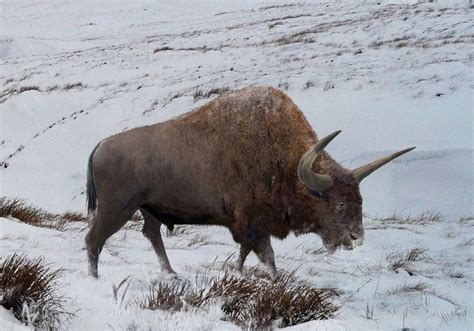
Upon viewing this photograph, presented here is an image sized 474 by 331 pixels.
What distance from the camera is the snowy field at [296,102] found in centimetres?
475

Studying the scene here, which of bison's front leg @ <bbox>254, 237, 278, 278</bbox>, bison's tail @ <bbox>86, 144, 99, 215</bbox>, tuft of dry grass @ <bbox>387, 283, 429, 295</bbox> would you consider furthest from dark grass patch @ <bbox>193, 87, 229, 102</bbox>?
tuft of dry grass @ <bbox>387, 283, 429, 295</bbox>

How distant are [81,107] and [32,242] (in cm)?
772

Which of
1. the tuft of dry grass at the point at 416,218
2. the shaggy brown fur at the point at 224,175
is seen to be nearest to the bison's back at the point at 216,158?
the shaggy brown fur at the point at 224,175

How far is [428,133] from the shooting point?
30.3 ft

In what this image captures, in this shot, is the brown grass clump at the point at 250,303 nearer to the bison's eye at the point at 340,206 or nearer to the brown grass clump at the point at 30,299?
the brown grass clump at the point at 30,299

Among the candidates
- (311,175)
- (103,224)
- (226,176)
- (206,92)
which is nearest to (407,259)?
(311,175)

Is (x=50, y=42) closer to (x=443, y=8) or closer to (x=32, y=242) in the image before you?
(x=443, y=8)

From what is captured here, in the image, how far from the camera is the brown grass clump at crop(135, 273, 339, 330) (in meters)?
3.54

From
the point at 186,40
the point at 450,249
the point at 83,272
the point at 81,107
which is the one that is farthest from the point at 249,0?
→ the point at 83,272

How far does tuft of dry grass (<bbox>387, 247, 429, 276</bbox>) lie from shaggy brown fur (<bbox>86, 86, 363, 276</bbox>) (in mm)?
928

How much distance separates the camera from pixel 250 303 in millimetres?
3711

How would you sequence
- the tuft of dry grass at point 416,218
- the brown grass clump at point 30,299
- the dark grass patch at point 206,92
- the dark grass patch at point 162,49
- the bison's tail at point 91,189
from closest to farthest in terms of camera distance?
1. the brown grass clump at point 30,299
2. the bison's tail at point 91,189
3. the tuft of dry grass at point 416,218
4. the dark grass patch at point 206,92
5. the dark grass patch at point 162,49

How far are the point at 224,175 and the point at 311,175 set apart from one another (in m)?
0.74

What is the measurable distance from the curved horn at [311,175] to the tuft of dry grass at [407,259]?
1172mm
